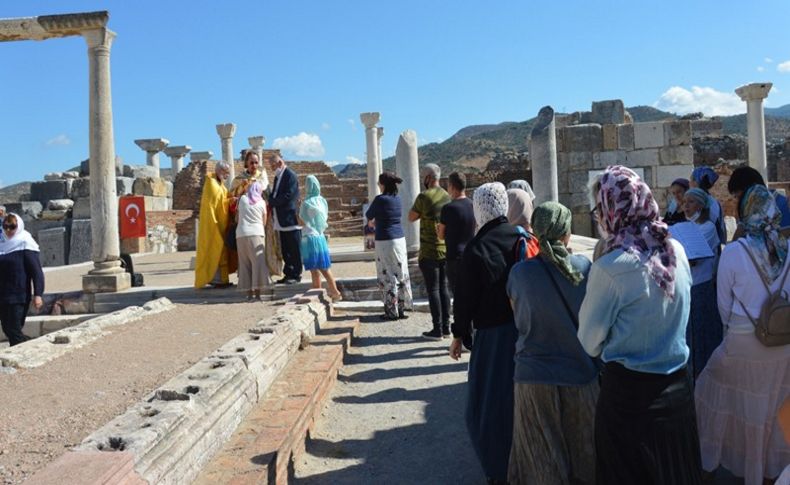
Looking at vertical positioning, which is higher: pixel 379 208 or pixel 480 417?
pixel 379 208

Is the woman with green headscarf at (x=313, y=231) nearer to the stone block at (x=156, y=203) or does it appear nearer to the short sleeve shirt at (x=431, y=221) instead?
the short sleeve shirt at (x=431, y=221)

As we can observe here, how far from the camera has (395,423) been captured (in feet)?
16.3

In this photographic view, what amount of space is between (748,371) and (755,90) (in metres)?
17.4

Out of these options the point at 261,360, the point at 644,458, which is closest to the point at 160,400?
the point at 261,360

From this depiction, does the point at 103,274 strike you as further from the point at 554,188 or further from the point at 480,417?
the point at 480,417

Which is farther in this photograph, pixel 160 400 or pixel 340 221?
pixel 340 221

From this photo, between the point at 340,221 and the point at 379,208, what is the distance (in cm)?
2079

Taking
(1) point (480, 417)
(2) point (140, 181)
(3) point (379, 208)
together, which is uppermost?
(2) point (140, 181)

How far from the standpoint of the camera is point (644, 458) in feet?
8.37

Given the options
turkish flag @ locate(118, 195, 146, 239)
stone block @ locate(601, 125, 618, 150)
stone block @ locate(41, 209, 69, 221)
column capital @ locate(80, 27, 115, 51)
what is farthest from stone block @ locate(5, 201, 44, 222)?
stone block @ locate(601, 125, 618, 150)

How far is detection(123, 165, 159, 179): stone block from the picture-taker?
28017 mm

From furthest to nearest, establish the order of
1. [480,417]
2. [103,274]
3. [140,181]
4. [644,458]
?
[140,181]
[103,274]
[480,417]
[644,458]

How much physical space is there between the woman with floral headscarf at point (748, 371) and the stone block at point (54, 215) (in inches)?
864

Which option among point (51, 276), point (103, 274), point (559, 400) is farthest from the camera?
point (51, 276)
